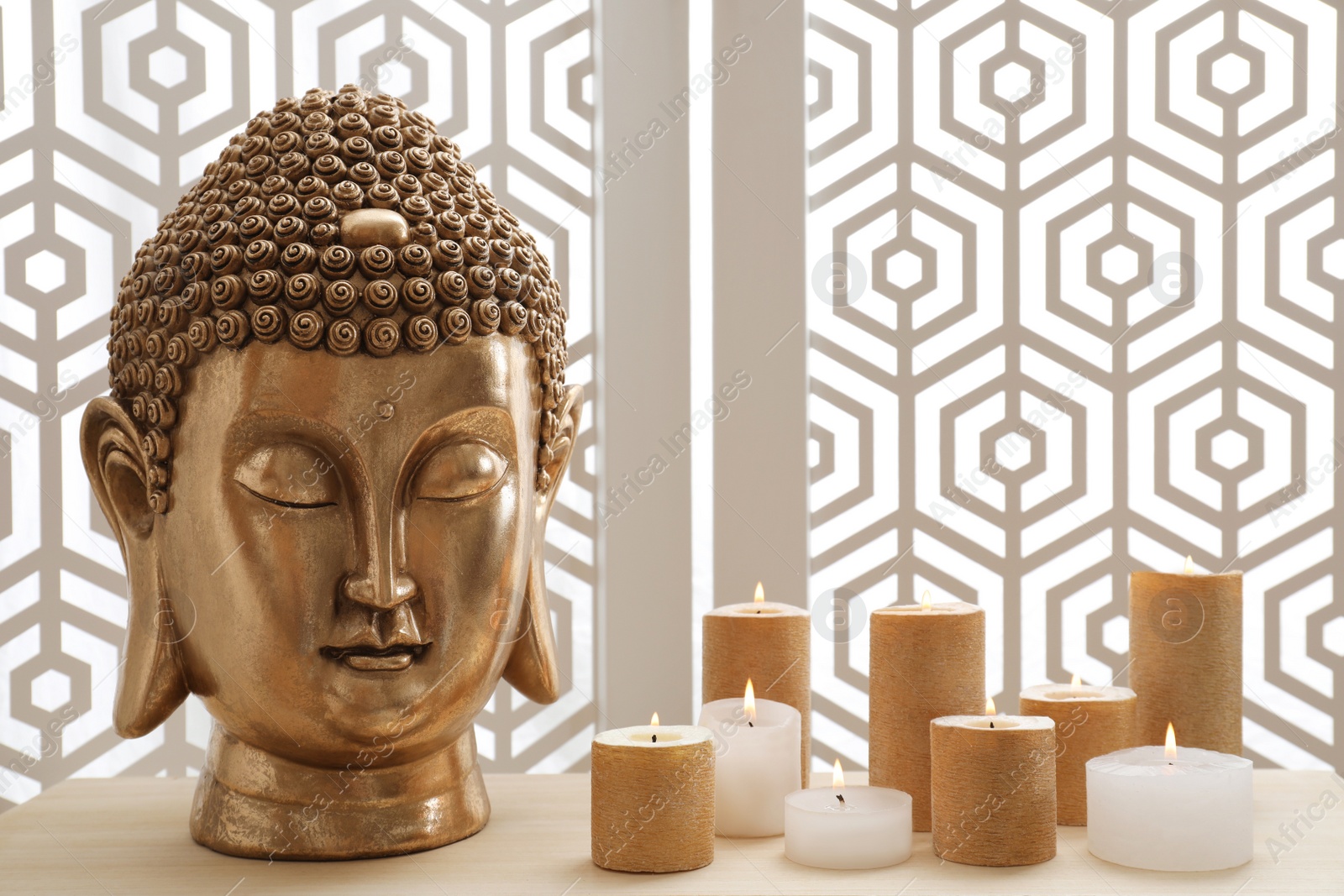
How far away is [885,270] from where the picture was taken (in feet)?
6.91

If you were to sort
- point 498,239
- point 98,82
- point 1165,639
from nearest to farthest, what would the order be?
point 498,239, point 1165,639, point 98,82

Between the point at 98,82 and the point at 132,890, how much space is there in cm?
133

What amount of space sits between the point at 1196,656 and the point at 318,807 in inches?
44.2

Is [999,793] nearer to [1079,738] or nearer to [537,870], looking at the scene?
[1079,738]

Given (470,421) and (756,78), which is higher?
(756,78)

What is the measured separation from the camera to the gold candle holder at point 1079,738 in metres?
1.48

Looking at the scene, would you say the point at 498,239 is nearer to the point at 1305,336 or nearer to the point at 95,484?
the point at 95,484

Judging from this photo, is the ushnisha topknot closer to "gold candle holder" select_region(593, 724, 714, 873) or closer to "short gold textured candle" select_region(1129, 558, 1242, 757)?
"gold candle holder" select_region(593, 724, 714, 873)

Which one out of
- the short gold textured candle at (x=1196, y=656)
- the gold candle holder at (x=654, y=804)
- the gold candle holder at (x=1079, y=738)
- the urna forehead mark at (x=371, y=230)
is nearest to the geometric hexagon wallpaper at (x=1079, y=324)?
the short gold textured candle at (x=1196, y=656)

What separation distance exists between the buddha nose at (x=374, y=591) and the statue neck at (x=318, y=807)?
0.63 feet

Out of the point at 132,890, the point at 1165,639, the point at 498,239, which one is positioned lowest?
the point at 132,890

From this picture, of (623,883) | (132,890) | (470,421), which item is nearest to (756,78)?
(470,421)

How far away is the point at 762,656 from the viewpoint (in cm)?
154

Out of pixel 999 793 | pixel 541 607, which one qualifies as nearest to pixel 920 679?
pixel 999 793
